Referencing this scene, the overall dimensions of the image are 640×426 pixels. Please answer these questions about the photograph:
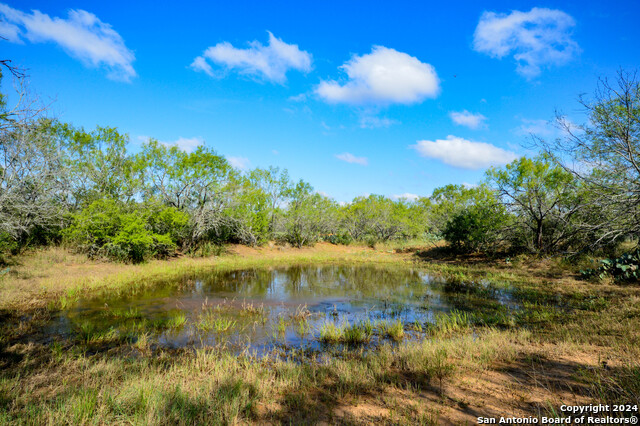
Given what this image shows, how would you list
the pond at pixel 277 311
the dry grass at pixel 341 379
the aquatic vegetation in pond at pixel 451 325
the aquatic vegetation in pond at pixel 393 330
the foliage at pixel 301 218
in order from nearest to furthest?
the dry grass at pixel 341 379, the pond at pixel 277 311, the aquatic vegetation in pond at pixel 393 330, the aquatic vegetation in pond at pixel 451 325, the foliage at pixel 301 218

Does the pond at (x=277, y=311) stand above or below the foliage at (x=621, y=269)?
below

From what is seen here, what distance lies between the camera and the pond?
7.92 metres

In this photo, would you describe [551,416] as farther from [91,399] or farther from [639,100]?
[639,100]

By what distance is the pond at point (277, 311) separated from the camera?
792 centimetres

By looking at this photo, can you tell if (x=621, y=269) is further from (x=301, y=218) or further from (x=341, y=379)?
(x=301, y=218)

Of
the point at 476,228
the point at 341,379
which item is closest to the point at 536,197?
the point at 476,228

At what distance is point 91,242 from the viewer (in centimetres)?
1902

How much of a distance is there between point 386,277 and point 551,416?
638 inches

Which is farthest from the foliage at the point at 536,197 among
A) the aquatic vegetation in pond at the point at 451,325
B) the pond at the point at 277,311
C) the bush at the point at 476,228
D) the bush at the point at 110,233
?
the bush at the point at 110,233

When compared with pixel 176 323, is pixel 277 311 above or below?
below

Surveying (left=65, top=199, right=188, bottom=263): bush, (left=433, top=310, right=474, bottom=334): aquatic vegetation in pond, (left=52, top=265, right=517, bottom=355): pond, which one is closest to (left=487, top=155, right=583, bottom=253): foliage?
(left=52, top=265, right=517, bottom=355): pond

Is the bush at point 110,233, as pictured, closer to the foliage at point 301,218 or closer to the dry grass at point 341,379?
the dry grass at point 341,379

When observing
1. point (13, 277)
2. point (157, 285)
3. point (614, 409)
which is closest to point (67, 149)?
point (13, 277)

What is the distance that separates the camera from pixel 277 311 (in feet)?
36.2
